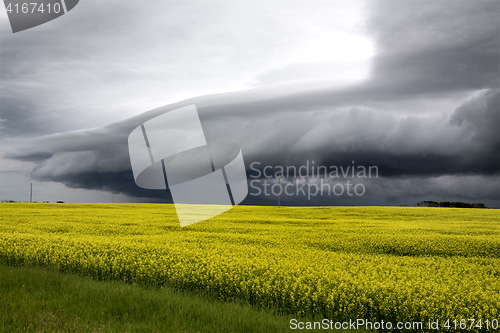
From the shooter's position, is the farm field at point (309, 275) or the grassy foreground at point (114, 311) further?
the farm field at point (309, 275)

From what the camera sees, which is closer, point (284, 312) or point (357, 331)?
point (357, 331)

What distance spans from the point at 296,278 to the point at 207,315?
2690 millimetres

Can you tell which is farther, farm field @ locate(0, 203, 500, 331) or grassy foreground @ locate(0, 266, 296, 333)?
farm field @ locate(0, 203, 500, 331)

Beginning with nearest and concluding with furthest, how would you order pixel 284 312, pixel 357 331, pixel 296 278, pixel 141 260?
pixel 357 331 < pixel 284 312 < pixel 296 278 < pixel 141 260

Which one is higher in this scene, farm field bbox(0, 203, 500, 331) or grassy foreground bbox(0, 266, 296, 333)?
grassy foreground bbox(0, 266, 296, 333)

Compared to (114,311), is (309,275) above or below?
below

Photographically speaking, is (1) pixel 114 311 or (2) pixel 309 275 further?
(2) pixel 309 275

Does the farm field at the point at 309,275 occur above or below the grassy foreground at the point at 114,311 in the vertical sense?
below

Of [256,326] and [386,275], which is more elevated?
[256,326]

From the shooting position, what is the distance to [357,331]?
21.0 ft

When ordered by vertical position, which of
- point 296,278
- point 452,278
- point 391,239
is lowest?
point 391,239

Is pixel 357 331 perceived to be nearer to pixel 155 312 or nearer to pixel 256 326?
pixel 256 326

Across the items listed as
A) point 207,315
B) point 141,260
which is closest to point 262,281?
point 207,315

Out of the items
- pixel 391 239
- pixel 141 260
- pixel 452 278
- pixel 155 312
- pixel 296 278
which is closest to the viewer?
pixel 155 312
